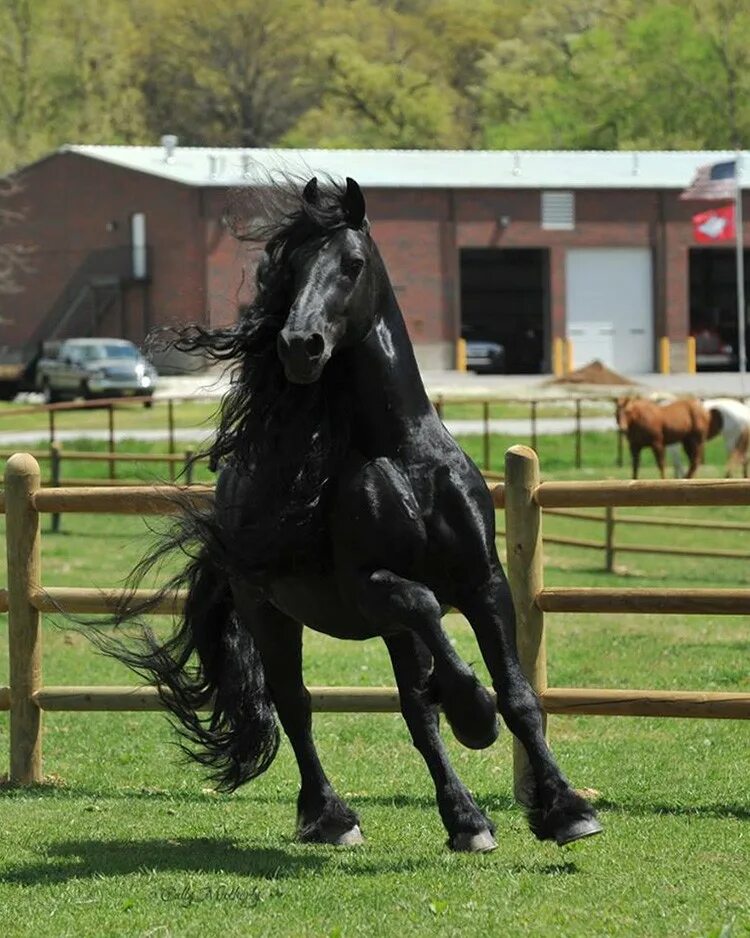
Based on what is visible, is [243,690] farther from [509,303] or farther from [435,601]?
[509,303]

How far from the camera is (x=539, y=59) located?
89625mm

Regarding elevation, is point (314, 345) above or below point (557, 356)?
above

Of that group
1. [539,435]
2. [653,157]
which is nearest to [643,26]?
[653,157]

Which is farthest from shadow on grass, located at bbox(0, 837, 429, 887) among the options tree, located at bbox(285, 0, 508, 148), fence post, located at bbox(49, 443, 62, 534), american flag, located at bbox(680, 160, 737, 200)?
tree, located at bbox(285, 0, 508, 148)

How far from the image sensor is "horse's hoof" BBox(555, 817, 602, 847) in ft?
20.7

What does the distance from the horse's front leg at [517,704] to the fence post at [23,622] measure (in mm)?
3051

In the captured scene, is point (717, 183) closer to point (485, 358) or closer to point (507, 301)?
point (485, 358)

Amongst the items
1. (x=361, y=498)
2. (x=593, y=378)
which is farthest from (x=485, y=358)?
(x=361, y=498)

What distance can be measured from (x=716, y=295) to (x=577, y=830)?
62826mm

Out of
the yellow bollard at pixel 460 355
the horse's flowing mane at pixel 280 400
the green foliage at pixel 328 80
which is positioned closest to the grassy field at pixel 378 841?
the horse's flowing mane at pixel 280 400

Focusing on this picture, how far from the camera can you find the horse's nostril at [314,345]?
19.6ft

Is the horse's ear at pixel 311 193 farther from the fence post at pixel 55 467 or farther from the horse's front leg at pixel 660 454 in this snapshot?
the horse's front leg at pixel 660 454

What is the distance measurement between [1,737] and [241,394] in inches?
181

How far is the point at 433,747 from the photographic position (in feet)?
21.9
